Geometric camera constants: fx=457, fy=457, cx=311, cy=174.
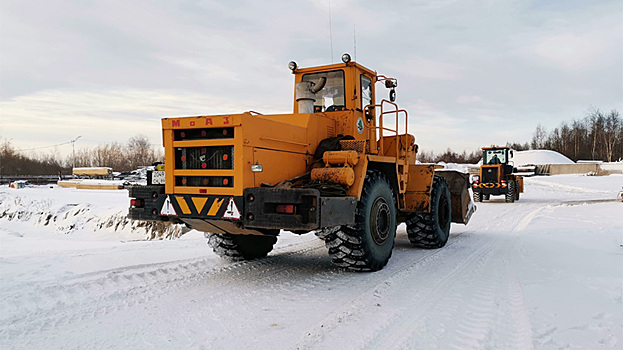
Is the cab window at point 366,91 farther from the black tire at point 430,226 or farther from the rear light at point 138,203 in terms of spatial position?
the rear light at point 138,203

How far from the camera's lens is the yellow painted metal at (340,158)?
5961 mm

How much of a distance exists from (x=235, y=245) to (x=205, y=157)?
6.16ft

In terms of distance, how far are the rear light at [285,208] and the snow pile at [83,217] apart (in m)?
9.88

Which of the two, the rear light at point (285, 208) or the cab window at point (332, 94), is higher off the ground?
the cab window at point (332, 94)

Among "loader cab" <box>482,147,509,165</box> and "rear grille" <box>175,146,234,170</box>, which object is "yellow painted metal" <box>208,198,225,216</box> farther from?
"loader cab" <box>482,147,509,165</box>

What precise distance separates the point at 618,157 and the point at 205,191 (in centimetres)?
8743

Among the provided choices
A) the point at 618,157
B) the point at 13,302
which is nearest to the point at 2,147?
the point at 13,302

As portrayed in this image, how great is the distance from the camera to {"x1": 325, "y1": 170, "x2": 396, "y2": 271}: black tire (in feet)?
19.2

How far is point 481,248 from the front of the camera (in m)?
8.25

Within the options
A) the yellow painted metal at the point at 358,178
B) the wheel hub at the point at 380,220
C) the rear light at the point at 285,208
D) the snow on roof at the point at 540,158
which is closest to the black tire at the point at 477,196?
the wheel hub at the point at 380,220

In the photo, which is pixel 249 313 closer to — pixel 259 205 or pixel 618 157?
pixel 259 205

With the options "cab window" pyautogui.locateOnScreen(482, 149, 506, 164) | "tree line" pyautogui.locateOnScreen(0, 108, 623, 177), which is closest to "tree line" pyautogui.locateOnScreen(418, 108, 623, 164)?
"tree line" pyautogui.locateOnScreen(0, 108, 623, 177)

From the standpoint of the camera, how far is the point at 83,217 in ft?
62.0

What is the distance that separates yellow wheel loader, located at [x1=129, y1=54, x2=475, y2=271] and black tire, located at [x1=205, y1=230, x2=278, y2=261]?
0.7 inches
